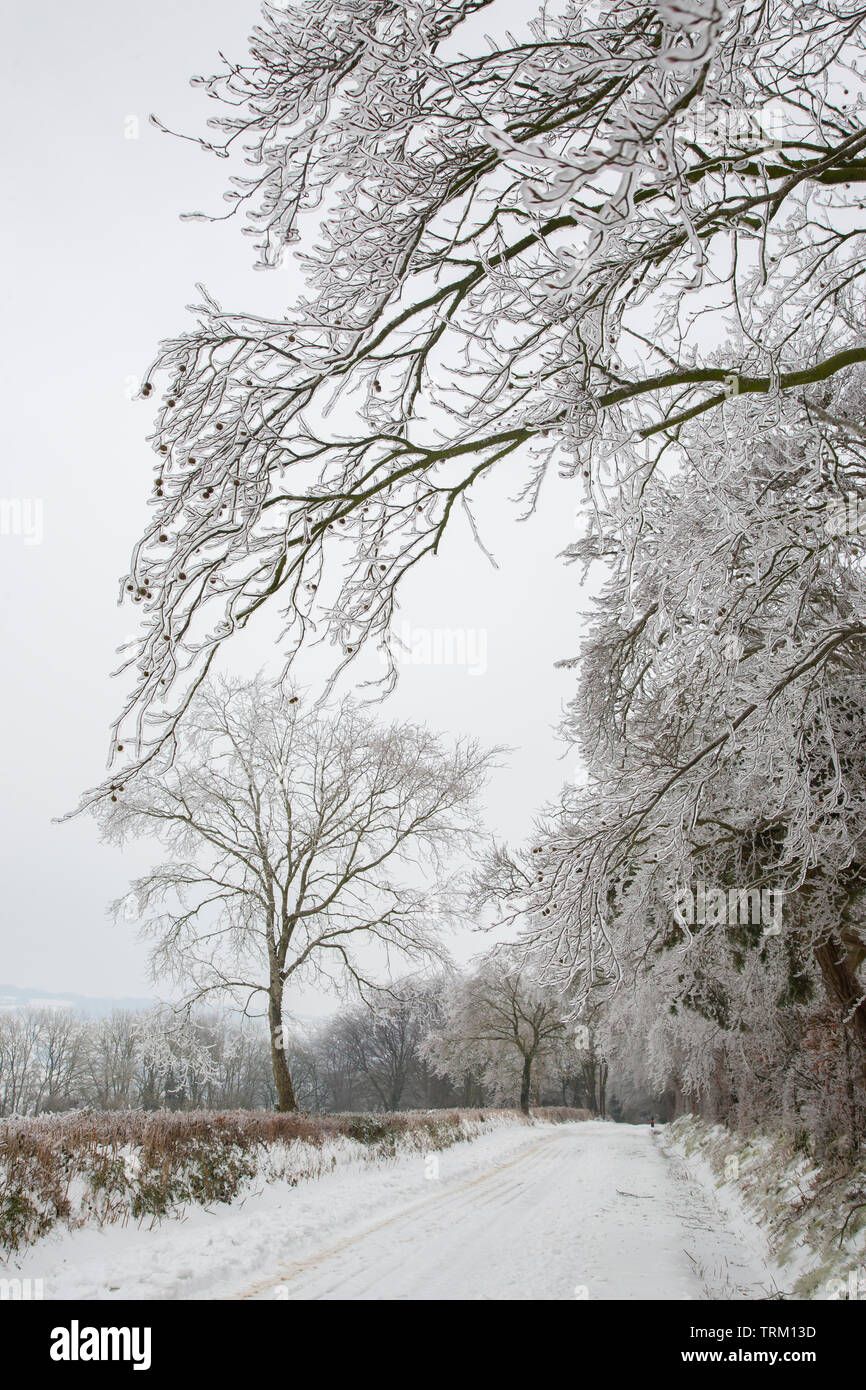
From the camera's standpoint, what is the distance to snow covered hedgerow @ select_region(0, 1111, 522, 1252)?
632 cm

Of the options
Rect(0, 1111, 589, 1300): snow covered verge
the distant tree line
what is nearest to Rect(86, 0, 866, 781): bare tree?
Rect(0, 1111, 589, 1300): snow covered verge

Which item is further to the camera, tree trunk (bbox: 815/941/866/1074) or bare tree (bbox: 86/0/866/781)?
tree trunk (bbox: 815/941/866/1074)

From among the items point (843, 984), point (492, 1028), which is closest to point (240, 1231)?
point (843, 984)

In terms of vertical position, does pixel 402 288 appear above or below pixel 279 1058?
above

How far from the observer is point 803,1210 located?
24.7ft

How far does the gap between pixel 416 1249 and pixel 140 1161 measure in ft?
9.66

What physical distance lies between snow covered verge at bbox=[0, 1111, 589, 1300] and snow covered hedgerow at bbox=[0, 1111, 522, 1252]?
0.06 m

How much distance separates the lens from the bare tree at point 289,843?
15711mm

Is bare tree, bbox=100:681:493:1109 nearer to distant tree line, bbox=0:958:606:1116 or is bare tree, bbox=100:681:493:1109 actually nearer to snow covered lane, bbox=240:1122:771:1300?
snow covered lane, bbox=240:1122:771:1300

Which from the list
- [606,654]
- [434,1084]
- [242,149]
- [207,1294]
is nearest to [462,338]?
[242,149]

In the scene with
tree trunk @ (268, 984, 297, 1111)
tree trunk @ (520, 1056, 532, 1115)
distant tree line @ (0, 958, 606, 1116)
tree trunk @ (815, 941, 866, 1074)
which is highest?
tree trunk @ (815, 941, 866, 1074)

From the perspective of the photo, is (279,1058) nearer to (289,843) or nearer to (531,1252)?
(289,843)

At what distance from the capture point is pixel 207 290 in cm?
310

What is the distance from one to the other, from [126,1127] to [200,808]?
8154 mm
